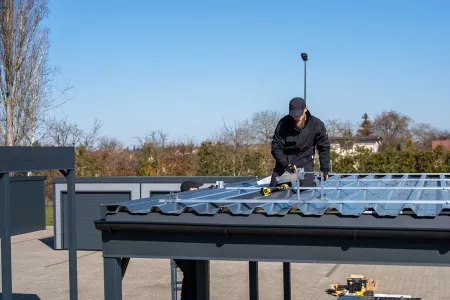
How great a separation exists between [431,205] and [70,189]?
5.49 metres

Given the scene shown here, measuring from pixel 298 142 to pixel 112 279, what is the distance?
98.0 inches

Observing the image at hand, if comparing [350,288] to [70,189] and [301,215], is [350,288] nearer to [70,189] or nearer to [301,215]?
[70,189]

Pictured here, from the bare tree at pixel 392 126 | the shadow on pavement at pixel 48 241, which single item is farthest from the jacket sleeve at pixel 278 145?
the bare tree at pixel 392 126

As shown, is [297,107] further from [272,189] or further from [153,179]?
[153,179]

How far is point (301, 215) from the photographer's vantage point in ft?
14.2

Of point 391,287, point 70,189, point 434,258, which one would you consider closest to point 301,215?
point 434,258

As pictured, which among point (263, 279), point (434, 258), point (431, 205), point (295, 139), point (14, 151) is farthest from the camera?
point (263, 279)

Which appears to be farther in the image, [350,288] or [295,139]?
[350,288]

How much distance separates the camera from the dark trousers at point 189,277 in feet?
25.3

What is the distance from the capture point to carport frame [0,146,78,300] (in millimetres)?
7082

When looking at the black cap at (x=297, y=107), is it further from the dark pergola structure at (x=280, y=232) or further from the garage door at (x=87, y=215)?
the garage door at (x=87, y=215)

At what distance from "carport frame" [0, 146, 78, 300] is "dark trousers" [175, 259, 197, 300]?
141 centimetres

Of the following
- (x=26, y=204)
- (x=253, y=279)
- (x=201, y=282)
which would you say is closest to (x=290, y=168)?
(x=201, y=282)

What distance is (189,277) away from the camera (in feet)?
25.7
